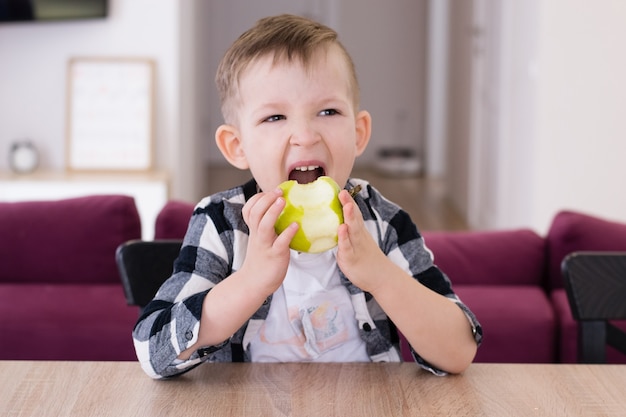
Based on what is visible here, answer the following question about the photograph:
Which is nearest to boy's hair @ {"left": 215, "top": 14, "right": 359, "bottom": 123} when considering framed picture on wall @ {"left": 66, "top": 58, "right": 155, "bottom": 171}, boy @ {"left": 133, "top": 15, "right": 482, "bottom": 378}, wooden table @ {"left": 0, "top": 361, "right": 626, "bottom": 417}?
boy @ {"left": 133, "top": 15, "right": 482, "bottom": 378}

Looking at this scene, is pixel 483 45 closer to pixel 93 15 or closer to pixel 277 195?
pixel 93 15

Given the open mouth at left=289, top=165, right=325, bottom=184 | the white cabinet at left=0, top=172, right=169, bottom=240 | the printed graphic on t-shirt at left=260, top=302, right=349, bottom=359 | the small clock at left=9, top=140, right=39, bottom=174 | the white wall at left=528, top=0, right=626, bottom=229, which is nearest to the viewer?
the open mouth at left=289, top=165, right=325, bottom=184

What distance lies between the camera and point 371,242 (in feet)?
3.87

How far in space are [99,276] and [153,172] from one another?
2601 mm

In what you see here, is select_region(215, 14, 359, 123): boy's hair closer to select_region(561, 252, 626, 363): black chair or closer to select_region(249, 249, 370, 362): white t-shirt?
select_region(249, 249, 370, 362): white t-shirt

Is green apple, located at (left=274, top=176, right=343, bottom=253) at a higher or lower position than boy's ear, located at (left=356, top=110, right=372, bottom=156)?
lower

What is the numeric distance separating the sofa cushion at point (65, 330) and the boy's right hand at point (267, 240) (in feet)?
3.88

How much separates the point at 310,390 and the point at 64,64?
14.0 ft

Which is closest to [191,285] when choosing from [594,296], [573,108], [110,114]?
[594,296]

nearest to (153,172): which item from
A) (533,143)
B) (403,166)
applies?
(533,143)

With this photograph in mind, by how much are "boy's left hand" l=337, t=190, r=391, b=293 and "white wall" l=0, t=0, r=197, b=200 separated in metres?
4.00

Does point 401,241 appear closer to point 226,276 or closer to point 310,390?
point 226,276

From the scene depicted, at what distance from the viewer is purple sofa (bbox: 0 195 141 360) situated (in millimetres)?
2299

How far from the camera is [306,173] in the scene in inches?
51.6
